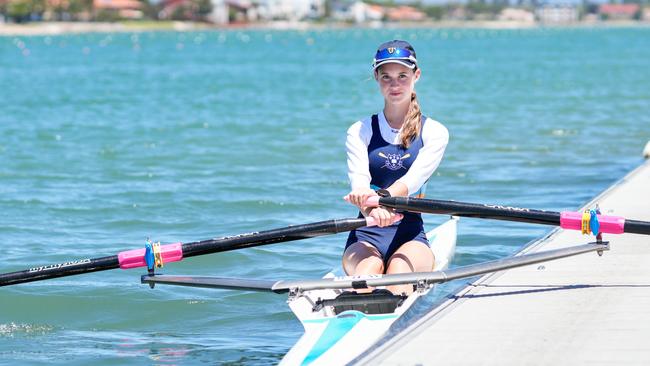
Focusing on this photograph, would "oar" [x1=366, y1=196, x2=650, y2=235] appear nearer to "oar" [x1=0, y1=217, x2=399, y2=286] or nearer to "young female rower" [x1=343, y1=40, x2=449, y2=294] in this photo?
"young female rower" [x1=343, y1=40, x2=449, y2=294]

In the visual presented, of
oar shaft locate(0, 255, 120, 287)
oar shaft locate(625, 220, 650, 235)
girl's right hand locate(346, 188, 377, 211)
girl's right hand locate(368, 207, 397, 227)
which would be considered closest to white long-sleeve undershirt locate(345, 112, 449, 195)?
girl's right hand locate(346, 188, 377, 211)

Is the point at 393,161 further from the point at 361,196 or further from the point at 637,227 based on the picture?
the point at 637,227

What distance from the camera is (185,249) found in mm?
7312

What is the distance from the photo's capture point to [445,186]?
1573 centimetres

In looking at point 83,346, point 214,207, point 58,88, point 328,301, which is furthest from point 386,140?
point 58,88

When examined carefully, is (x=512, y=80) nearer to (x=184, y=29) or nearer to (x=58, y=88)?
(x=58, y=88)

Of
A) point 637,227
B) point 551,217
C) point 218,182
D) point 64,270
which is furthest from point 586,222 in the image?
point 218,182

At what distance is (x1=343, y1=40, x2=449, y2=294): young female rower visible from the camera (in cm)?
738

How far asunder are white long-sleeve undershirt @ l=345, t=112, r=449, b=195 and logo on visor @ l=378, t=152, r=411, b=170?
0.09m

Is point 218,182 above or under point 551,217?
above

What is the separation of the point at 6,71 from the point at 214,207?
1786 inches

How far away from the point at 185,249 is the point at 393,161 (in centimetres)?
149

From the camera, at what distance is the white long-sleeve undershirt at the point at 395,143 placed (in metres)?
7.43

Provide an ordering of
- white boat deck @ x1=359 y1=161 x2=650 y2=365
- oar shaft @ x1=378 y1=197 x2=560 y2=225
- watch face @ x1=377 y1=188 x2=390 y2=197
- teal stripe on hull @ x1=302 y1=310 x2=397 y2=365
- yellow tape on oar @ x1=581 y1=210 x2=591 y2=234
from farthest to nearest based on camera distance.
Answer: yellow tape on oar @ x1=581 y1=210 x2=591 y2=234 → watch face @ x1=377 y1=188 x2=390 y2=197 → oar shaft @ x1=378 y1=197 x2=560 y2=225 → teal stripe on hull @ x1=302 y1=310 x2=397 y2=365 → white boat deck @ x1=359 y1=161 x2=650 y2=365
